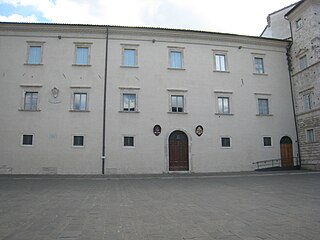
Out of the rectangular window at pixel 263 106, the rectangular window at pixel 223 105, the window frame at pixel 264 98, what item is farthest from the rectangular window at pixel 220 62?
the rectangular window at pixel 263 106

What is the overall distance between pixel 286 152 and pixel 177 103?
10499 mm

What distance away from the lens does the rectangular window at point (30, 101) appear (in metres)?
21.2

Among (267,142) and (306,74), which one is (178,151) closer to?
(267,142)

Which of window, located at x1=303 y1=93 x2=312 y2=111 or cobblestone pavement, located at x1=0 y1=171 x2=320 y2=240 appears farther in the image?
window, located at x1=303 y1=93 x2=312 y2=111

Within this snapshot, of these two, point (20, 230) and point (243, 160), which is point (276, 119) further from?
point (20, 230)

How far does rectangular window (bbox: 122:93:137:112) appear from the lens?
2188 centimetres

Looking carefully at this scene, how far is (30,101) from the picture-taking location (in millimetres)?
21312

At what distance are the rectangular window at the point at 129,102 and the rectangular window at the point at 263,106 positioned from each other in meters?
11.0

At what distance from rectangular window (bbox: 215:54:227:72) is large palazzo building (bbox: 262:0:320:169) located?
6.48m

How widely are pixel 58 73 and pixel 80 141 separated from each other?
579cm

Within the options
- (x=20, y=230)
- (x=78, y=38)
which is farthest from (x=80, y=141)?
(x=20, y=230)

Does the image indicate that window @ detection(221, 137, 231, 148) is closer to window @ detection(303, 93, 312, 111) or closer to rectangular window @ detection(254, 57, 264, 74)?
rectangular window @ detection(254, 57, 264, 74)

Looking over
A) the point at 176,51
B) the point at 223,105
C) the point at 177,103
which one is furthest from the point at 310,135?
the point at 176,51

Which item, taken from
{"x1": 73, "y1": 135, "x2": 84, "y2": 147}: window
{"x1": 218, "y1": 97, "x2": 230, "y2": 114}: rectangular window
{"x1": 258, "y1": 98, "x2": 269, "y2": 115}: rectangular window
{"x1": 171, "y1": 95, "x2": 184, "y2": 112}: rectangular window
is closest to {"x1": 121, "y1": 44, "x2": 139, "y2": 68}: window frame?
{"x1": 171, "y1": 95, "x2": 184, "y2": 112}: rectangular window
